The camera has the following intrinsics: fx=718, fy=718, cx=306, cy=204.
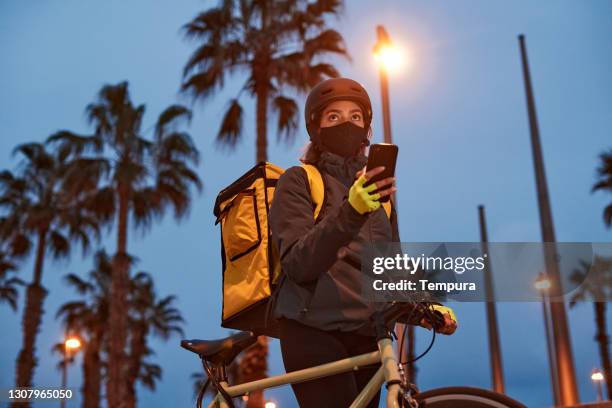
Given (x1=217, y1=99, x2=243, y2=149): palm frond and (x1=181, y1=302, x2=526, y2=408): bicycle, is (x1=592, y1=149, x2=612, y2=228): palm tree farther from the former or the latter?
(x1=181, y1=302, x2=526, y2=408): bicycle

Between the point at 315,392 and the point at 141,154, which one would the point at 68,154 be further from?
the point at 315,392

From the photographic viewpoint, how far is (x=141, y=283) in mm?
43562

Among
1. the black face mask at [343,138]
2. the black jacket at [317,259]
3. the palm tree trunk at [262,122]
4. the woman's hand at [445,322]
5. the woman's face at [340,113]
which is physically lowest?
the woman's hand at [445,322]

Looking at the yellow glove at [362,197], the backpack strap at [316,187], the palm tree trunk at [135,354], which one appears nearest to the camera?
the yellow glove at [362,197]

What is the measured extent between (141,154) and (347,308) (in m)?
21.4

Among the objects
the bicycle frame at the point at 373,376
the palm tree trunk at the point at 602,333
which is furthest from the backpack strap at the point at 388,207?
the palm tree trunk at the point at 602,333

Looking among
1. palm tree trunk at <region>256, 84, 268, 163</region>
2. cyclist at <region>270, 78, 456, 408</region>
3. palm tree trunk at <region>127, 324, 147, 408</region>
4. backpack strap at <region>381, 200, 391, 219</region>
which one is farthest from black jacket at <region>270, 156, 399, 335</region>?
palm tree trunk at <region>127, 324, 147, 408</region>

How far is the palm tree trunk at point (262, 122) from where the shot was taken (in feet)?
56.3

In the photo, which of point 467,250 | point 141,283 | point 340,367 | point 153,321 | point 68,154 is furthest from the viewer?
→ point 153,321

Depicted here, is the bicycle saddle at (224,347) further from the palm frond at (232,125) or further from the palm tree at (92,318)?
the palm tree at (92,318)

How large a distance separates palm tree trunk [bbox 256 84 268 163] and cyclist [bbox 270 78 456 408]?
46.4 feet

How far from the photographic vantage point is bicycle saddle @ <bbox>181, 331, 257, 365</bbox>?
10.6 feet

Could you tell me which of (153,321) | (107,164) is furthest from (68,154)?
(153,321)

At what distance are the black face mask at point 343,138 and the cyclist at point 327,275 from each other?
0.16 feet
